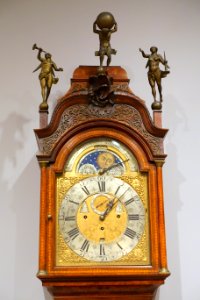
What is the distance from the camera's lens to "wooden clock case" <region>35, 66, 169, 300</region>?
1.55 meters

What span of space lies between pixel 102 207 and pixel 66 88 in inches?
24.4

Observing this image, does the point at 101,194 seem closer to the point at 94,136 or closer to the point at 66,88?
the point at 94,136

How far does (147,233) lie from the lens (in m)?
1.61

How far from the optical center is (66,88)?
2.06 m

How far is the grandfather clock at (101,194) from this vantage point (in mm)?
1563
